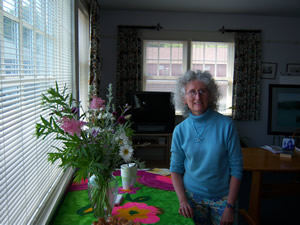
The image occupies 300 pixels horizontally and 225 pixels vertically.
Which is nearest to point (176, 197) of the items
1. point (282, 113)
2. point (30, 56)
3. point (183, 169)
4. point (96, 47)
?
point (183, 169)

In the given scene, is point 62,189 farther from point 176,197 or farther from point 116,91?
point 116,91

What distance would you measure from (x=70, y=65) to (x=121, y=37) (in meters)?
2.83

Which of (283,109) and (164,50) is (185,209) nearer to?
(283,109)

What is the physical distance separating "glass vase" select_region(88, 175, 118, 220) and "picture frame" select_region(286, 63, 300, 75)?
17.3 feet

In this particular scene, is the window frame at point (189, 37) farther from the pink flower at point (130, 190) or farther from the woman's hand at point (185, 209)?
the woman's hand at point (185, 209)

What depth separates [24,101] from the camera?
1231 mm

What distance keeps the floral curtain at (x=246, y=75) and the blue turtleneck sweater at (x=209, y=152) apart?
13.0 feet

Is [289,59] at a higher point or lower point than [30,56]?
higher

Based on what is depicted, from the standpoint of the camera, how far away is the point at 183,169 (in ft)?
5.19

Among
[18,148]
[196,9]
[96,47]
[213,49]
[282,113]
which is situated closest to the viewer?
[18,148]

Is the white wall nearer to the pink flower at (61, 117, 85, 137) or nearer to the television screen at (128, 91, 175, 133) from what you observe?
the television screen at (128, 91, 175, 133)

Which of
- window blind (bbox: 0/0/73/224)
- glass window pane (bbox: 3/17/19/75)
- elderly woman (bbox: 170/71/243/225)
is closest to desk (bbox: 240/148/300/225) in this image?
elderly woman (bbox: 170/71/243/225)

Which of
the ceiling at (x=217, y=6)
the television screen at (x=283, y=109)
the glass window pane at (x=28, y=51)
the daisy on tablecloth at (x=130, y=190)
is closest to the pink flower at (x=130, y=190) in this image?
the daisy on tablecloth at (x=130, y=190)

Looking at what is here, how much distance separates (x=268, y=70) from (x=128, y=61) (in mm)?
2800
